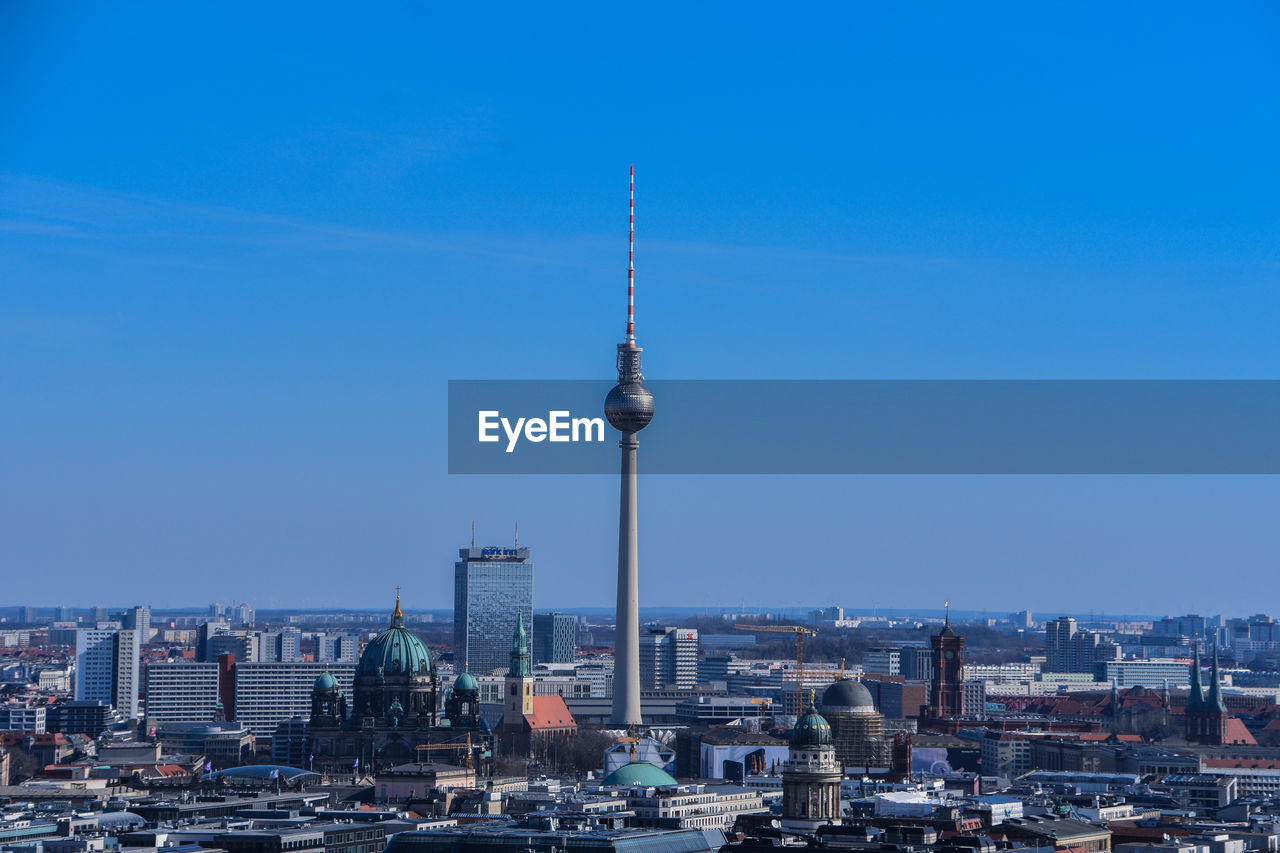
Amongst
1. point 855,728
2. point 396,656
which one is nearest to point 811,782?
point 855,728

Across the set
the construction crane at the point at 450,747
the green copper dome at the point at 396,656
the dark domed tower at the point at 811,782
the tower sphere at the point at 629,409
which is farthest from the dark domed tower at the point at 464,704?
the dark domed tower at the point at 811,782

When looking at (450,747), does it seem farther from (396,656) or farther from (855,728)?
(855,728)

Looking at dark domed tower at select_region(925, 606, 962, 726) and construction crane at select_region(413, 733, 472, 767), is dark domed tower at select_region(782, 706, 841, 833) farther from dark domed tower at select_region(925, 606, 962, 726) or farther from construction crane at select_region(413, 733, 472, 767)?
dark domed tower at select_region(925, 606, 962, 726)

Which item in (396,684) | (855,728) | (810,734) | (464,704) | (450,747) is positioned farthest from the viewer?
(464,704)

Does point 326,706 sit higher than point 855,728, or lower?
higher

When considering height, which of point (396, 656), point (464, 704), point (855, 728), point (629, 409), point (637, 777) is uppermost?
point (629, 409)

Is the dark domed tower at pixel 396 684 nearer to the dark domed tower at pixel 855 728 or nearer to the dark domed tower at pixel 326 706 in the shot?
the dark domed tower at pixel 326 706
